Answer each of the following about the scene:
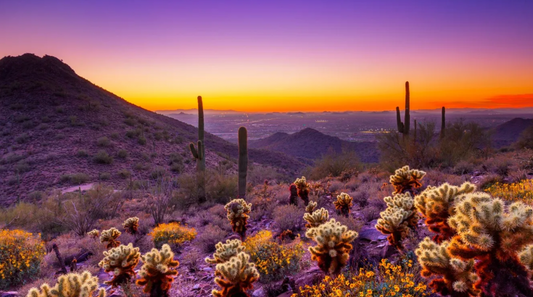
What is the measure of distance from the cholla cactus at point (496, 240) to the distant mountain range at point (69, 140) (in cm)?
1782

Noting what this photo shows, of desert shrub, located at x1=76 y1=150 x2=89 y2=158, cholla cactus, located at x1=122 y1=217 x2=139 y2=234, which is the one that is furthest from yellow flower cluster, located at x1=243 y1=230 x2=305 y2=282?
desert shrub, located at x1=76 y1=150 x2=89 y2=158

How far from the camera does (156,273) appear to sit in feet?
12.7

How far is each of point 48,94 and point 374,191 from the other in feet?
136

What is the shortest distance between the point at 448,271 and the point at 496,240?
564 millimetres

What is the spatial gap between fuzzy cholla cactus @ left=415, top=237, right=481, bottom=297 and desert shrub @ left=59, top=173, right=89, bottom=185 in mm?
23634

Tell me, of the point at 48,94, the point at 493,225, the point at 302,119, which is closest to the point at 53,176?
the point at 48,94

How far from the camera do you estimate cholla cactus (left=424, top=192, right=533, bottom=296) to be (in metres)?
2.57

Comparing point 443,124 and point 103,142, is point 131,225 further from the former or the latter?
point 103,142

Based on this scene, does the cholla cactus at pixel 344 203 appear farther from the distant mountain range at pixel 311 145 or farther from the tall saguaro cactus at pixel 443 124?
the distant mountain range at pixel 311 145

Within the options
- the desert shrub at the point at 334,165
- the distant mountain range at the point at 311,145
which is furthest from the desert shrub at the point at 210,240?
the distant mountain range at the point at 311,145

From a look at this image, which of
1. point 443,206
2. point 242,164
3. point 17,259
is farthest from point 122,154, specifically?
point 443,206

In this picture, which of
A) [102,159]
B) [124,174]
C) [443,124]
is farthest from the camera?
[102,159]

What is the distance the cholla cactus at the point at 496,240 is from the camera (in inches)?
101

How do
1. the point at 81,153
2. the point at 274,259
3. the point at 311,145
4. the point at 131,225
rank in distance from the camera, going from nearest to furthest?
the point at 274,259, the point at 131,225, the point at 81,153, the point at 311,145
